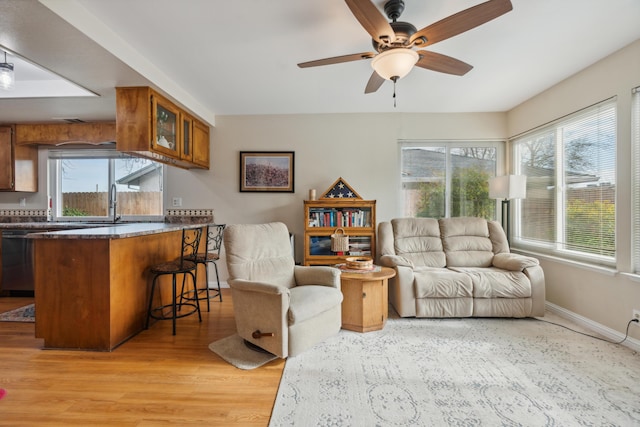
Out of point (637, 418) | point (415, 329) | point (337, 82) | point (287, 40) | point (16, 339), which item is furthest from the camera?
point (337, 82)

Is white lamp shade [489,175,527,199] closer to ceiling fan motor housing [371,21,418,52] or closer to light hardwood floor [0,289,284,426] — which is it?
ceiling fan motor housing [371,21,418,52]

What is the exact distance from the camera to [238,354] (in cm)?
219

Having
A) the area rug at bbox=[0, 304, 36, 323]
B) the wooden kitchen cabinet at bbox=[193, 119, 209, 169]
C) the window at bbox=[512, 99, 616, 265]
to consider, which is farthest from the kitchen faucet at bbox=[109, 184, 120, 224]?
the window at bbox=[512, 99, 616, 265]

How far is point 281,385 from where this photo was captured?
5.95ft

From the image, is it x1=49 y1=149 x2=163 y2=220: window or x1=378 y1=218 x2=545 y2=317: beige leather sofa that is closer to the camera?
x1=378 y1=218 x2=545 y2=317: beige leather sofa

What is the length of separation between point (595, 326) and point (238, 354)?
326 cm

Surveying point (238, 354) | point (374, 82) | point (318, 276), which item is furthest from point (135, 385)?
point (374, 82)

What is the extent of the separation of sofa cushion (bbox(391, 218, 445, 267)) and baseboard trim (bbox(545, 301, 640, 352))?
48.8 inches

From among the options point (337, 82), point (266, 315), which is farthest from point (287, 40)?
point (266, 315)

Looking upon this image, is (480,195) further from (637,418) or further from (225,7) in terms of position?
(225,7)

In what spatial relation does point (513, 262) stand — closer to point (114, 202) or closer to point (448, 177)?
point (448, 177)

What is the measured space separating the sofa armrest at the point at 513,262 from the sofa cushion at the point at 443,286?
574 millimetres

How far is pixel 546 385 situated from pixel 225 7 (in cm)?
328

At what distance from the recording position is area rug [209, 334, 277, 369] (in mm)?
2066
